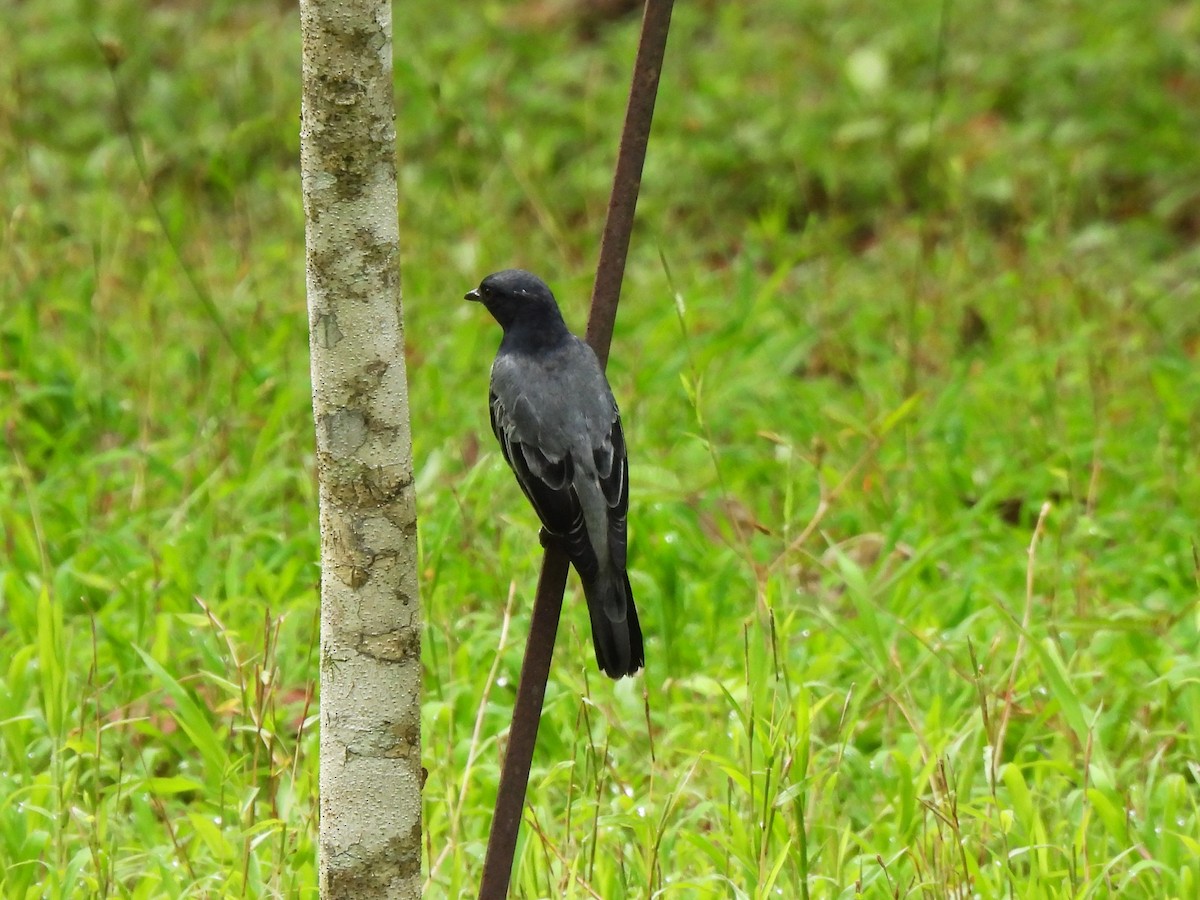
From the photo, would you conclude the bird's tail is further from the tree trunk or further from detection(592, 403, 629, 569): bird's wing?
the tree trunk

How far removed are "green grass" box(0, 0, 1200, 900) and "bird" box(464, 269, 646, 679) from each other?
8.5 inches

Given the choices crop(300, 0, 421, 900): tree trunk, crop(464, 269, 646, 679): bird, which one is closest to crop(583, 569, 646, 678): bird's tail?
crop(464, 269, 646, 679): bird

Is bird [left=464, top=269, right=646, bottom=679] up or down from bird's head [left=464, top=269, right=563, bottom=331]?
down

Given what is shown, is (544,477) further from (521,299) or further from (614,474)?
(521,299)

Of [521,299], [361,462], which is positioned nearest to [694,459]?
[521,299]

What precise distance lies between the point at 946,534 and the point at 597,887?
7.01 feet

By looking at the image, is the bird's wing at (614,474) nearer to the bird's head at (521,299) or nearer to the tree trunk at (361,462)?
the bird's head at (521,299)

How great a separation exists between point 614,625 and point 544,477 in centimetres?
36

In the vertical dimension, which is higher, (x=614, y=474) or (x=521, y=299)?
(x=521, y=299)

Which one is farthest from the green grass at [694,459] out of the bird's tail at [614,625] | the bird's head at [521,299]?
the bird's head at [521,299]

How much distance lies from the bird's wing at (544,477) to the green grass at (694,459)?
0.31m

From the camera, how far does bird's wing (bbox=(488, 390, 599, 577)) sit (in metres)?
2.78

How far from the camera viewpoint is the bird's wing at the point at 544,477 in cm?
278

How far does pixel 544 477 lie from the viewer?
2.91 m
